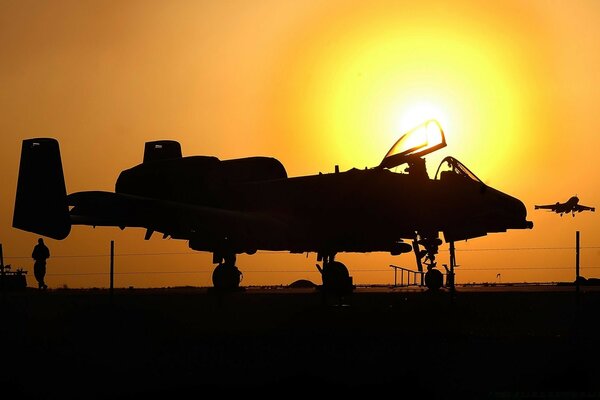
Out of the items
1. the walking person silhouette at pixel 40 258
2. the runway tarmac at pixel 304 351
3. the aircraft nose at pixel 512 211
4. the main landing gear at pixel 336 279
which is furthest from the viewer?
the walking person silhouette at pixel 40 258

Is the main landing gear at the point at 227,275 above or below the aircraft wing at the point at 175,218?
below

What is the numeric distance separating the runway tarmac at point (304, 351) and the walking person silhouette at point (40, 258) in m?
16.8

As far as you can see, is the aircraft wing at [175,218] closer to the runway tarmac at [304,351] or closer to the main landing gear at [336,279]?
the main landing gear at [336,279]

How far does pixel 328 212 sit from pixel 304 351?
1376 cm

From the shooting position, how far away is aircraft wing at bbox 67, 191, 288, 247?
25938 mm

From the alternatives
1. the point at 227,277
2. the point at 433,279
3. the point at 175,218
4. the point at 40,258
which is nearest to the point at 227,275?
the point at 227,277

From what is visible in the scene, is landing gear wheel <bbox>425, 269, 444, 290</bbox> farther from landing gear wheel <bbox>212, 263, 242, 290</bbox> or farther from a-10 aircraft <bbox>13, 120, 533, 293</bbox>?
landing gear wheel <bbox>212, 263, 242, 290</bbox>

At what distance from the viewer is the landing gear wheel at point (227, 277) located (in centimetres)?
3027

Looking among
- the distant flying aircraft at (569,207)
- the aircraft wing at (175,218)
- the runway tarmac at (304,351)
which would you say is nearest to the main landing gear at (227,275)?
the aircraft wing at (175,218)

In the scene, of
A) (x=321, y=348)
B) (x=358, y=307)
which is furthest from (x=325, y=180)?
(x=321, y=348)

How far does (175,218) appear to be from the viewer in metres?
26.5

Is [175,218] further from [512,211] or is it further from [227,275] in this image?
[512,211]

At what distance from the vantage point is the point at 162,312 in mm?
21516

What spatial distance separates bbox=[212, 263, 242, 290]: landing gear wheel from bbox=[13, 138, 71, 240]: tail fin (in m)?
6.47
